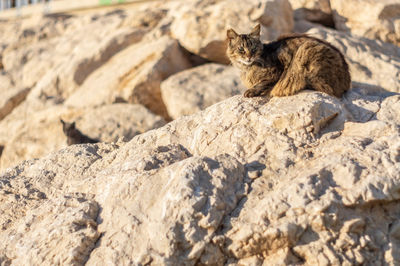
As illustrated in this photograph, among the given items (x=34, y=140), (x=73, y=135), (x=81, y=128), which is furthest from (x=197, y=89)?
(x=34, y=140)

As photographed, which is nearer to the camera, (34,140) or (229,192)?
(229,192)

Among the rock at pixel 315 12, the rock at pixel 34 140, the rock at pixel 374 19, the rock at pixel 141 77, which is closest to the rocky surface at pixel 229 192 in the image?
the rock at pixel 34 140

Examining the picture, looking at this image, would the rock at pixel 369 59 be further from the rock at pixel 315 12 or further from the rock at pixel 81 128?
the rock at pixel 81 128

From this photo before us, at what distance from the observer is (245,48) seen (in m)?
4.68

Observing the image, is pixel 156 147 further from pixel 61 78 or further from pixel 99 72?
pixel 61 78

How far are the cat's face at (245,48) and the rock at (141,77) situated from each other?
4082mm

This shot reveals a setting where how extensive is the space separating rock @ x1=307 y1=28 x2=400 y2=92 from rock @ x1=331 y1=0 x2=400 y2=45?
0.62 meters

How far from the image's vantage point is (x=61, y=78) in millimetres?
10297

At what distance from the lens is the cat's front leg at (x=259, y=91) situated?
4215mm

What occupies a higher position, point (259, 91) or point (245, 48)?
point (245, 48)

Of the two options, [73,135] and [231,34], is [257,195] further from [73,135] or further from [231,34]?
[73,135]

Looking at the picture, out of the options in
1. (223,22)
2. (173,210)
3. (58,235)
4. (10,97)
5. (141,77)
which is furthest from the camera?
(10,97)

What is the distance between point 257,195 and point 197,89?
5.35 m

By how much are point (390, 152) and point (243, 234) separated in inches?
46.0
